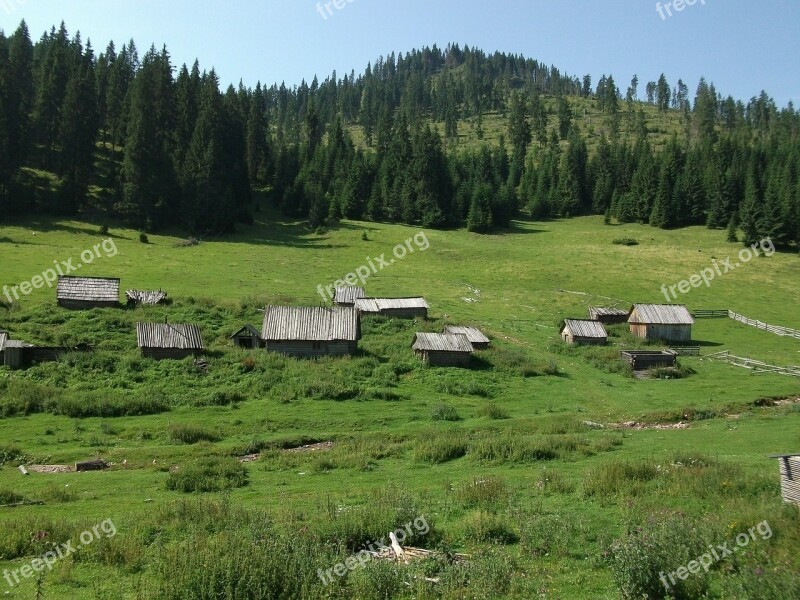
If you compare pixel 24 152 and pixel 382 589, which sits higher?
pixel 24 152

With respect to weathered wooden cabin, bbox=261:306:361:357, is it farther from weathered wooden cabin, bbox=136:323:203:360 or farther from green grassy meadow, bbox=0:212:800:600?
weathered wooden cabin, bbox=136:323:203:360

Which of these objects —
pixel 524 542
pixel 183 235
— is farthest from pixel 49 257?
pixel 524 542

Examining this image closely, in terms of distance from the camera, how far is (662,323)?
53750mm

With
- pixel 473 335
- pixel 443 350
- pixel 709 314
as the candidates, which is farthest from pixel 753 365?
pixel 443 350

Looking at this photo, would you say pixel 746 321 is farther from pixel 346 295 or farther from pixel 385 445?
pixel 385 445

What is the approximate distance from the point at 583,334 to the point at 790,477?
36965 millimetres

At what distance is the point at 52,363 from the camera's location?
35.2 m

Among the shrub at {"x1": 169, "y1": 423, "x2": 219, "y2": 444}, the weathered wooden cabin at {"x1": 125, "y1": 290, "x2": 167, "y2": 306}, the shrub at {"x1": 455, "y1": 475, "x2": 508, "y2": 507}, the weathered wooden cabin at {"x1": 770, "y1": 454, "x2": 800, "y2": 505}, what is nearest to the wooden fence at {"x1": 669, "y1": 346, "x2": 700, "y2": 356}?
the shrub at {"x1": 169, "y1": 423, "x2": 219, "y2": 444}

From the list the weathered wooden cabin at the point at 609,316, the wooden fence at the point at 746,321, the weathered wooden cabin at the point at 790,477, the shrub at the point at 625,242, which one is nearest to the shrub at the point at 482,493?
the weathered wooden cabin at the point at 790,477

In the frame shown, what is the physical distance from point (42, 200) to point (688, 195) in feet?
325

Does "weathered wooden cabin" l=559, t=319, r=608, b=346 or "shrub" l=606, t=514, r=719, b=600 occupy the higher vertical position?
"shrub" l=606, t=514, r=719, b=600

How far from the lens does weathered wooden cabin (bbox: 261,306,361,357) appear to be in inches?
1667

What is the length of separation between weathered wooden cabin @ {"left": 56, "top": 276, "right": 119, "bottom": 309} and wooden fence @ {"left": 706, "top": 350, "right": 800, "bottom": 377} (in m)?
45.2

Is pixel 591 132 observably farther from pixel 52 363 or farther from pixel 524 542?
pixel 524 542
